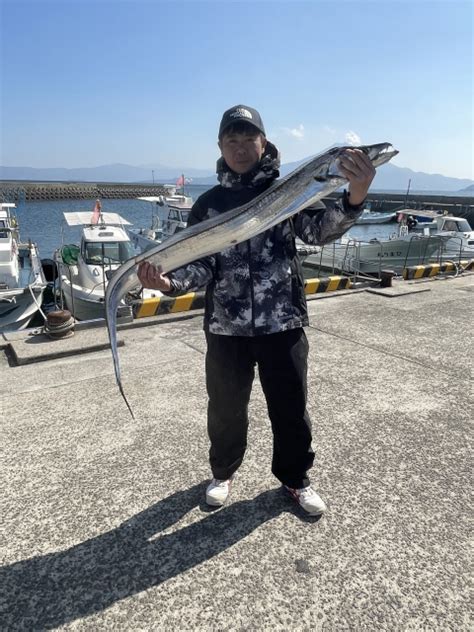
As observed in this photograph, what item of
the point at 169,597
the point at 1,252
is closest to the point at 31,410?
the point at 169,597

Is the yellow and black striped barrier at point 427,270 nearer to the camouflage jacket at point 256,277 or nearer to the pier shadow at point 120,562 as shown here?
the camouflage jacket at point 256,277

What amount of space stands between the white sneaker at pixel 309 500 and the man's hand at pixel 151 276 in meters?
1.56

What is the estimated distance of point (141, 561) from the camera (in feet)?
8.02

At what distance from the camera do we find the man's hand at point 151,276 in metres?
2.50

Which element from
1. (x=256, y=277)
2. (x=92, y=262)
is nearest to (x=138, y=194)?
(x=92, y=262)

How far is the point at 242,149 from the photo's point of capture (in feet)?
8.60

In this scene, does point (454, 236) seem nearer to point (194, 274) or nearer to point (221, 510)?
point (194, 274)

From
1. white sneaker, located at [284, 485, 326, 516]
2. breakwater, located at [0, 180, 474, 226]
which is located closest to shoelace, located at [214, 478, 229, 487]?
white sneaker, located at [284, 485, 326, 516]

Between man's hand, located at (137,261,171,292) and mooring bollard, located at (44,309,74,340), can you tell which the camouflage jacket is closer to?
man's hand, located at (137,261,171,292)

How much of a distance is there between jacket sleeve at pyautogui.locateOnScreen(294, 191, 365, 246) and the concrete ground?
1711mm

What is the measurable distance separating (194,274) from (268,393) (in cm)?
87

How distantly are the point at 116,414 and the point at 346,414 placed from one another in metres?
2.11

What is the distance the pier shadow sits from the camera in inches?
85.5

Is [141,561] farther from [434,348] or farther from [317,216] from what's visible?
[434,348]
